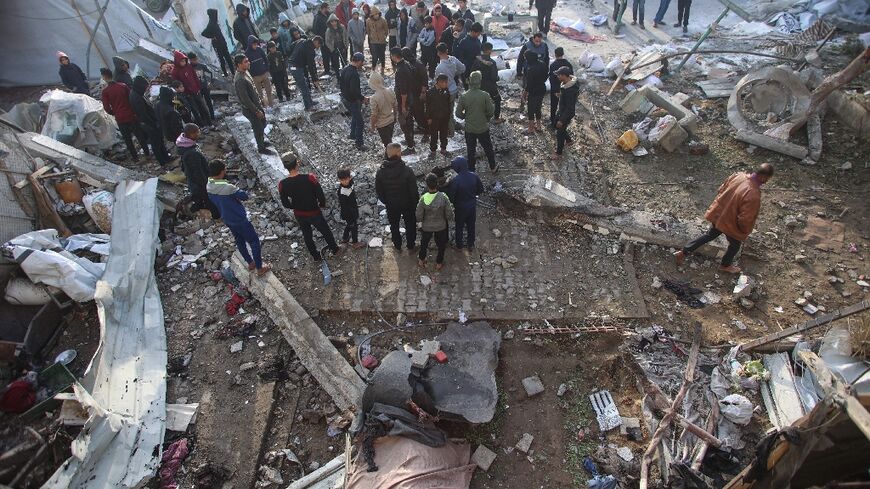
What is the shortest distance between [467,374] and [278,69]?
26.4 feet

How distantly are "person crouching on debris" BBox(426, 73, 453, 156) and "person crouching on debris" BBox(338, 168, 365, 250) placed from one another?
2143 mm

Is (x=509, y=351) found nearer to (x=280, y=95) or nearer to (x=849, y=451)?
(x=849, y=451)

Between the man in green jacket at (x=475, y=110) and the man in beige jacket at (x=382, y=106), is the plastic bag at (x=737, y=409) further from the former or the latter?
the man in beige jacket at (x=382, y=106)

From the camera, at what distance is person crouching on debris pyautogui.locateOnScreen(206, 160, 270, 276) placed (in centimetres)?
547

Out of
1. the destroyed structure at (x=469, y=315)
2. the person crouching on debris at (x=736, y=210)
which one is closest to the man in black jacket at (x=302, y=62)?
the destroyed structure at (x=469, y=315)

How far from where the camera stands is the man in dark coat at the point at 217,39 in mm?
10719

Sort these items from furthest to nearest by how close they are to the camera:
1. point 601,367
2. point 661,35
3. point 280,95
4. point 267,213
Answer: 1. point 661,35
2. point 280,95
3. point 267,213
4. point 601,367

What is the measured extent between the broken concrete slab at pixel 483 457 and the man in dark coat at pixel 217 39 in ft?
35.2

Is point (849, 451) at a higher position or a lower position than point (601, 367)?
higher

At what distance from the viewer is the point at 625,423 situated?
4.68 m

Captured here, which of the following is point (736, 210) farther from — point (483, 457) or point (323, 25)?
point (323, 25)

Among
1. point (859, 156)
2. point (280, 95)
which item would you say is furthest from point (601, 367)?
point (280, 95)

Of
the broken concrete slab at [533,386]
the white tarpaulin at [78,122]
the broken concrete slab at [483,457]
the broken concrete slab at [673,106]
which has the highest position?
the white tarpaulin at [78,122]

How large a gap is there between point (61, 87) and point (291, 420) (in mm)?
11478
